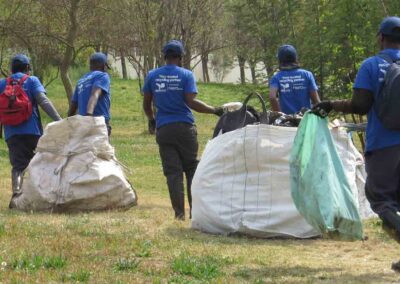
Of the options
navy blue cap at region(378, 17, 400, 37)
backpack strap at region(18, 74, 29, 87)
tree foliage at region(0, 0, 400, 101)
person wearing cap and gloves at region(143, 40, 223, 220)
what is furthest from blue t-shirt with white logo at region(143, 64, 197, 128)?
tree foliage at region(0, 0, 400, 101)

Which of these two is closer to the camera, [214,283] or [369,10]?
[214,283]

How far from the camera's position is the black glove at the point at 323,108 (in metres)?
5.79

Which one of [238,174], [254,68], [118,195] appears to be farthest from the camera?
[254,68]

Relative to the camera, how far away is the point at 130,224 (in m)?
7.64

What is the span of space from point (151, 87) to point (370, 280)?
3.74 metres

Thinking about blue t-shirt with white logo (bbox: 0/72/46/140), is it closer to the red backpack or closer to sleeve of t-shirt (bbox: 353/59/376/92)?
the red backpack

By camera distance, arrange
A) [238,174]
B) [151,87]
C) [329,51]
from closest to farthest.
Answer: [238,174] → [151,87] → [329,51]

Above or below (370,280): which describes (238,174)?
above

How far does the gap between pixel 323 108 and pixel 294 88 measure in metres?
3.33

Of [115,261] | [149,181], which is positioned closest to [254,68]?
[149,181]

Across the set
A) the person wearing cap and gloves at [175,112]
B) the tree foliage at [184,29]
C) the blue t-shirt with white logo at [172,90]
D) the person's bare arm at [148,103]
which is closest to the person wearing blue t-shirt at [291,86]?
the person wearing cap and gloves at [175,112]

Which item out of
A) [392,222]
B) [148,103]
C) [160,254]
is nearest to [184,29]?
[148,103]

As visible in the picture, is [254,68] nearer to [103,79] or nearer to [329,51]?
[329,51]

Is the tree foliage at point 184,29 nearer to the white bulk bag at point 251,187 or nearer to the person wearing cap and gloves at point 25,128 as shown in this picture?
the person wearing cap and gloves at point 25,128
